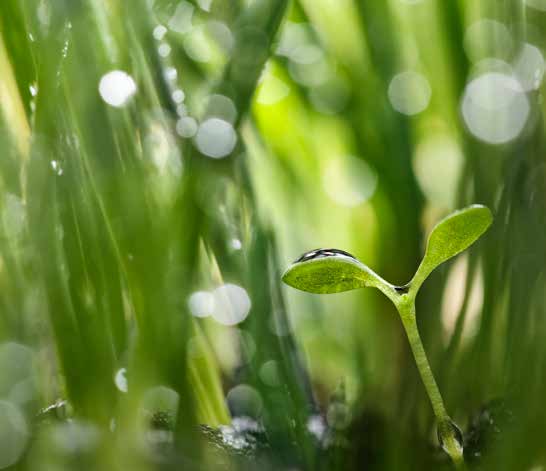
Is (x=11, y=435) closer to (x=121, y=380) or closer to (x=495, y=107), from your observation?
(x=121, y=380)

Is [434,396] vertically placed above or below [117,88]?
below

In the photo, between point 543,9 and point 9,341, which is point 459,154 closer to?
point 543,9

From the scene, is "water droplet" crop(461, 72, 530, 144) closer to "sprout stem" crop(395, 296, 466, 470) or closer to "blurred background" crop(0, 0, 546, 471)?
"blurred background" crop(0, 0, 546, 471)

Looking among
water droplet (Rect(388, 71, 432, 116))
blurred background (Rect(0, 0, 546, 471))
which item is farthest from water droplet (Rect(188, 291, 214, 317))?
water droplet (Rect(388, 71, 432, 116))

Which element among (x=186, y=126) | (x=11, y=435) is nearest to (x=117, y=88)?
(x=186, y=126)

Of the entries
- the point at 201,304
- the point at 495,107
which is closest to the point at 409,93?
the point at 495,107
